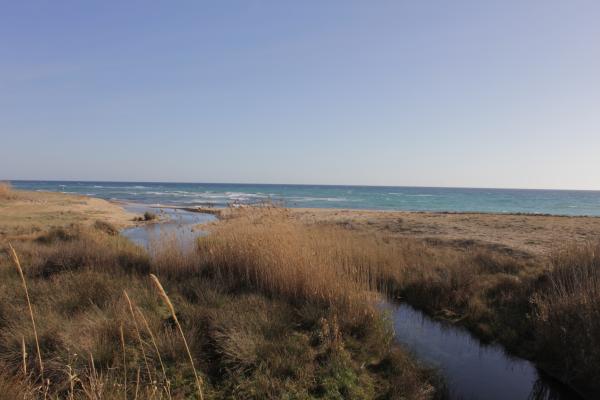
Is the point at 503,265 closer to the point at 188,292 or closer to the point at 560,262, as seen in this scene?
the point at 560,262

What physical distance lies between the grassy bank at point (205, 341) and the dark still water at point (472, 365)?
51 centimetres

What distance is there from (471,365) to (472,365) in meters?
0.01

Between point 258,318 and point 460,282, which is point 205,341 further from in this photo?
point 460,282

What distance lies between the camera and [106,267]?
A: 24.8 feet

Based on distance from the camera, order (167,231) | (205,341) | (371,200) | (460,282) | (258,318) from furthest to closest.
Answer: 1. (371,200)
2. (167,231)
3. (460,282)
4. (258,318)
5. (205,341)

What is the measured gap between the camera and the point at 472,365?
5.14 meters

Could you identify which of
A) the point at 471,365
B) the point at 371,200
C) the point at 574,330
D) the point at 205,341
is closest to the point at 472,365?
the point at 471,365

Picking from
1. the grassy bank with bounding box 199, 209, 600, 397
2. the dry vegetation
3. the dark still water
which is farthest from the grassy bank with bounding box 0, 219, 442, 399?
the dark still water

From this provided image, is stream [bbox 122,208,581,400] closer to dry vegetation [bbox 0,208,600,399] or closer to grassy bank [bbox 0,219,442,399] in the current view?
dry vegetation [bbox 0,208,600,399]

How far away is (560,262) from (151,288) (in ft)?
25.8

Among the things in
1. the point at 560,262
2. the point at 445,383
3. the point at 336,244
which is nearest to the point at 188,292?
the point at 336,244

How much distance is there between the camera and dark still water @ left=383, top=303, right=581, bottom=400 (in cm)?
448

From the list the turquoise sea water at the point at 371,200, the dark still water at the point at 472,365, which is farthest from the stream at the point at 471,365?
the turquoise sea water at the point at 371,200

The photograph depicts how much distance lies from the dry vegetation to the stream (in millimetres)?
261
